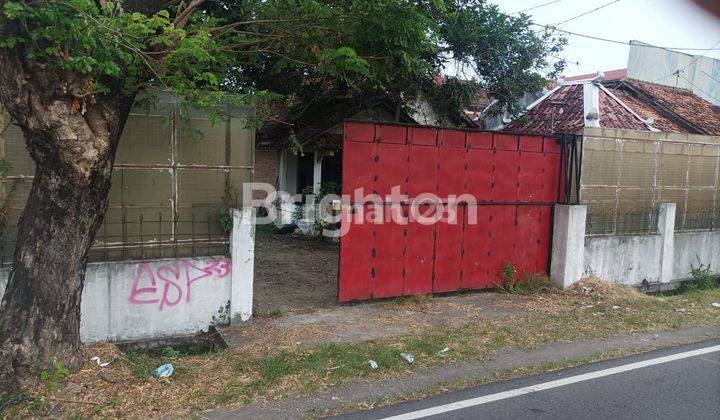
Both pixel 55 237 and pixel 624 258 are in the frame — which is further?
pixel 624 258

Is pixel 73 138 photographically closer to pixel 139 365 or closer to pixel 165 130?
pixel 165 130

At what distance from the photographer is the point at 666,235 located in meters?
10.2

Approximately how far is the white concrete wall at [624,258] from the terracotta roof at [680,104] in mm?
7117

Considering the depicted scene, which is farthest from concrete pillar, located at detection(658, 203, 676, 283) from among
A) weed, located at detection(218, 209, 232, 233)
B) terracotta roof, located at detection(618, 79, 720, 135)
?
weed, located at detection(218, 209, 232, 233)

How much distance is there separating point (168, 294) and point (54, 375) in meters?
1.63

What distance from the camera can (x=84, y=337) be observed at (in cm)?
568

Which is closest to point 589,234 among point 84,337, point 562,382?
point 562,382

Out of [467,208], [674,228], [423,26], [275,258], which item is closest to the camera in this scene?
[423,26]

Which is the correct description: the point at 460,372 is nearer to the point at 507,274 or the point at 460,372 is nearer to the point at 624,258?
the point at 507,274

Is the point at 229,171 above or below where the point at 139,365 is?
above

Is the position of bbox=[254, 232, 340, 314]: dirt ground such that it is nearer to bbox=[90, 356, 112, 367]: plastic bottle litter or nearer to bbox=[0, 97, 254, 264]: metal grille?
bbox=[0, 97, 254, 264]: metal grille

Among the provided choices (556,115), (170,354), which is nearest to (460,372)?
(170,354)

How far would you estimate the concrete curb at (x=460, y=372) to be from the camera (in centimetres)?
451

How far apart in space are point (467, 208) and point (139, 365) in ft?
17.7
